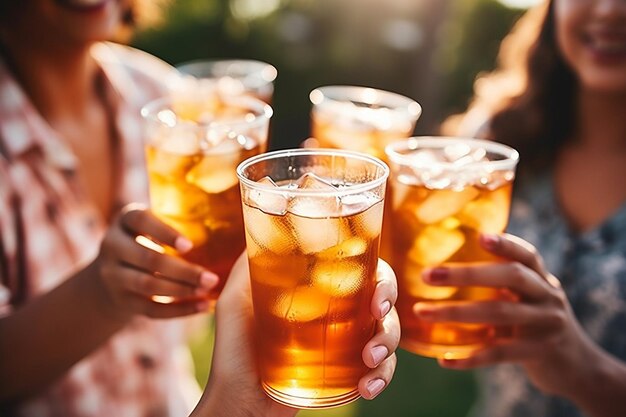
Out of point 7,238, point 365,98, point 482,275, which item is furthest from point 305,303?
point 7,238

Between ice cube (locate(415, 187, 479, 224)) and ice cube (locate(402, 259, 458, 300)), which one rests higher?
ice cube (locate(415, 187, 479, 224))

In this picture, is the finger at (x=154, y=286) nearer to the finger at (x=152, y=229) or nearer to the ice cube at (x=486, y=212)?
the finger at (x=152, y=229)

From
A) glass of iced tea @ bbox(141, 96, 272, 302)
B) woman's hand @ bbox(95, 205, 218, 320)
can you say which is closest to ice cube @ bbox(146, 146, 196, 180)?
glass of iced tea @ bbox(141, 96, 272, 302)

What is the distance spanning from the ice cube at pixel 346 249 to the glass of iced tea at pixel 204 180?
0.53 meters

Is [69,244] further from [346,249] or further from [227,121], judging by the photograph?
[346,249]

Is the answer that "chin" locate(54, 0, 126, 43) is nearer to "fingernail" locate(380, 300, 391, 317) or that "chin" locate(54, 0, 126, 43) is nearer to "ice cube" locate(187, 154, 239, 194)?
"ice cube" locate(187, 154, 239, 194)

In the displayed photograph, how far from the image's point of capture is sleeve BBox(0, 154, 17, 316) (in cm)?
223

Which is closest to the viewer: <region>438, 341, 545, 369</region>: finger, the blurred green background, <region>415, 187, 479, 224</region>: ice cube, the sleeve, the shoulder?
<region>415, 187, 479, 224</region>: ice cube

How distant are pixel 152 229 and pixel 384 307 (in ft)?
2.32

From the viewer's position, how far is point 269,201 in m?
1.33

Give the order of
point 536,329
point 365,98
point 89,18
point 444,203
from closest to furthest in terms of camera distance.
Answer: point 444,203 → point 536,329 → point 365,98 → point 89,18

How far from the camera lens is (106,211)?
2.70 m

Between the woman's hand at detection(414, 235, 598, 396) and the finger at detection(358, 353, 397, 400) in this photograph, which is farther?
the woman's hand at detection(414, 235, 598, 396)

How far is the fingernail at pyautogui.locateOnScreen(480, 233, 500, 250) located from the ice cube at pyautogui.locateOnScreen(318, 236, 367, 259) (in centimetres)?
50
